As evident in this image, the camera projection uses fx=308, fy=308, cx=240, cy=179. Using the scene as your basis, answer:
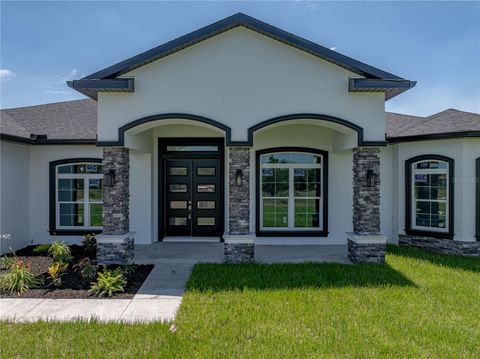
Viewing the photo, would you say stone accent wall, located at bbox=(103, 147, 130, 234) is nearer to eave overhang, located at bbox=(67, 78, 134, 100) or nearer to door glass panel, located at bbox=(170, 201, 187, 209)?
eave overhang, located at bbox=(67, 78, 134, 100)

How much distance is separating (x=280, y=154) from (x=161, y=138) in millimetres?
4037

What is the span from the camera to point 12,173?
9.27 m

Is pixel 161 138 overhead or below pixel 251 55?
below

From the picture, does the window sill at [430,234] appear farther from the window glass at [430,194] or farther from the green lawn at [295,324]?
the green lawn at [295,324]

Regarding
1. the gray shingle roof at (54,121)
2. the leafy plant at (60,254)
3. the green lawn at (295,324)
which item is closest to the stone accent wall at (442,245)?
the green lawn at (295,324)

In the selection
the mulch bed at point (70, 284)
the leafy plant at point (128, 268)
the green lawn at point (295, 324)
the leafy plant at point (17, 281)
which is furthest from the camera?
the leafy plant at point (128, 268)

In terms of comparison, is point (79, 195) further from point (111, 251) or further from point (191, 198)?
point (191, 198)

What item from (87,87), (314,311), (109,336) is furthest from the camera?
(87,87)

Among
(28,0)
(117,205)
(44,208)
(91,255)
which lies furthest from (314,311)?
(28,0)

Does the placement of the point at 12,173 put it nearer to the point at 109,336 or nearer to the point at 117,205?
the point at 117,205

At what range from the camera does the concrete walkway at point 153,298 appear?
5172 millimetres

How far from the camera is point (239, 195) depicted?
784 cm

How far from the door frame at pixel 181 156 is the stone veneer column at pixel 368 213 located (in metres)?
4.42

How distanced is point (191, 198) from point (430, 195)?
771 centimetres
